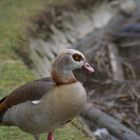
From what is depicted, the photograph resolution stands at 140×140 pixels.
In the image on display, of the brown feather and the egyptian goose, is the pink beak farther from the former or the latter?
the brown feather

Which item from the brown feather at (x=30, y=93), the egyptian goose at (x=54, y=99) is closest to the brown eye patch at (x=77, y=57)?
the egyptian goose at (x=54, y=99)

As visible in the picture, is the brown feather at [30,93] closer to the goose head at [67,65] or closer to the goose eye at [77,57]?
the goose head at [67,65]

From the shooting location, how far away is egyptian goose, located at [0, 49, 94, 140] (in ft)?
17.3

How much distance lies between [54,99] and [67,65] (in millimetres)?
304

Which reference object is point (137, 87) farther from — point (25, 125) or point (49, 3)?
point (25, 125)

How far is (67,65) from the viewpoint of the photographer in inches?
212

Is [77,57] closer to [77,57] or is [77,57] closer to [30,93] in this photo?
[77,57]

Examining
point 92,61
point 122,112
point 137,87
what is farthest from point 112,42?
point 122,112

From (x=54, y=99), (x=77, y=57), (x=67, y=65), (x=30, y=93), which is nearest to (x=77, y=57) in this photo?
(x=77, y=57)

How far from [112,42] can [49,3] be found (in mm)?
1391

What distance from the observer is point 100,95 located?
31.9 feet

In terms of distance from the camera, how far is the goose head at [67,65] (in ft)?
17.6

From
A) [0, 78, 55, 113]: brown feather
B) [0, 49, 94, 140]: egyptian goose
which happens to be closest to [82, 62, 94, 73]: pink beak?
[0, 49, 94, 140]: egyptian goose

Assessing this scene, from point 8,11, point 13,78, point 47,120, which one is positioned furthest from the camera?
point 8,11
